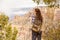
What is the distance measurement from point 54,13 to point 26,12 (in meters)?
0.43

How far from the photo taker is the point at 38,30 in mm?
2682

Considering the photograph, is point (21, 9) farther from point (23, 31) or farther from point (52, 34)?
point (52, 34)

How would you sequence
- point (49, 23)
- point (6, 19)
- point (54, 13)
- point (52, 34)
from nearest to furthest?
point (6, 19), point (52, 34), point (49, 23), point (54, 13)

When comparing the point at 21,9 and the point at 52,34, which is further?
the point at 21,9

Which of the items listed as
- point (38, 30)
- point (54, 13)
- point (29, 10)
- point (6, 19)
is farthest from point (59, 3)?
point (6, 19)

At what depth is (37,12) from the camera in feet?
8.84

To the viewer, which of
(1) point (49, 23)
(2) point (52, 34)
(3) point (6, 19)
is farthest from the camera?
(1) point (49, 23)

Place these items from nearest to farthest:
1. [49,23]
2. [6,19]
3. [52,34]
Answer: [6,19]
[52,34]
[49,23]

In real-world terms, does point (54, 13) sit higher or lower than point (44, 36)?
higher

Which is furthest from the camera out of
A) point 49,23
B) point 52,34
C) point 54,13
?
point 54,13

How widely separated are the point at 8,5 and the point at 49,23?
76cm

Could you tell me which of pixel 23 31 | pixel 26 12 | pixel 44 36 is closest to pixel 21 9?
pixel 26 12

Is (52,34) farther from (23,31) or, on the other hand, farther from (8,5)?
A: (8,5)

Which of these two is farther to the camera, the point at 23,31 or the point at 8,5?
the point at 8,5
